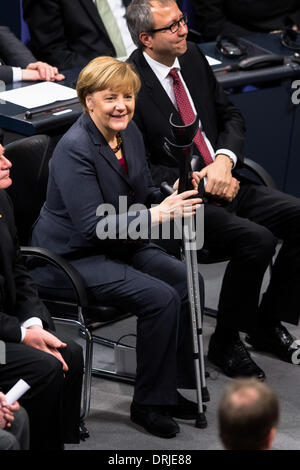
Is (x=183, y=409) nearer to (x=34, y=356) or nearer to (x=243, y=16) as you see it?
(x=34, y=356)

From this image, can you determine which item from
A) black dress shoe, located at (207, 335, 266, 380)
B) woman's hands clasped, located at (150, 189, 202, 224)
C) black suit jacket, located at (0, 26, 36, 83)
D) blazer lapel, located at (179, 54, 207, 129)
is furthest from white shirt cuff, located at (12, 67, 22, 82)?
black dress shoe, located at (207, 335, 266, 380)

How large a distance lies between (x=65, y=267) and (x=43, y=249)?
12 centimetres

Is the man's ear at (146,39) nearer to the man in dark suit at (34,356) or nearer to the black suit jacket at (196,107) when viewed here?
the black suit jacket at (196,107)

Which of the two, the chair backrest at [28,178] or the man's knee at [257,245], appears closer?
the chair backrest at [28,178]

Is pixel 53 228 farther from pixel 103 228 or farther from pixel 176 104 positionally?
pixel 176 104

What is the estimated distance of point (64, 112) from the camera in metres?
4.12

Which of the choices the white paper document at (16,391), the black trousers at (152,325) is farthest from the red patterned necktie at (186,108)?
the white paper document at (16,391)

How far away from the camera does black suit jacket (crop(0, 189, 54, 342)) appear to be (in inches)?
118

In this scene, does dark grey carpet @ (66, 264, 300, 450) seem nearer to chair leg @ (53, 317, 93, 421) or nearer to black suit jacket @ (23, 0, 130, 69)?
chair leg @ (53, 317, 93, 421)

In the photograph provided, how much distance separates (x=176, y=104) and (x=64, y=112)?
51cm

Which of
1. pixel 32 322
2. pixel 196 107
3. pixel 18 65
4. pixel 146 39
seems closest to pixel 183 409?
pixel 32 322

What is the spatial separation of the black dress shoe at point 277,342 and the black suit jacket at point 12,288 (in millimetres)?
1188

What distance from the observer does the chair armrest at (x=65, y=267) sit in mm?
3301

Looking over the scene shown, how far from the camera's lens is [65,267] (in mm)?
3316
